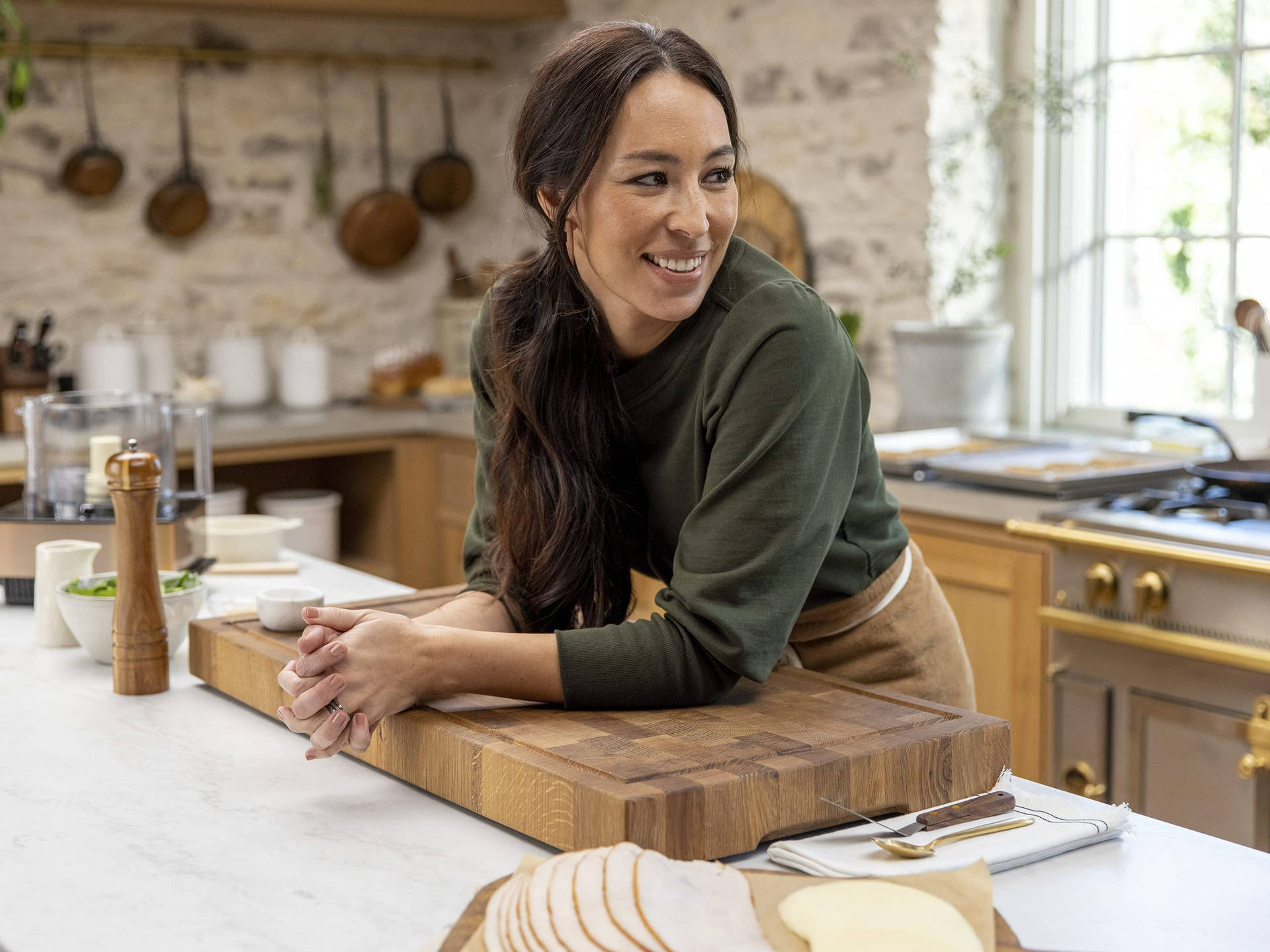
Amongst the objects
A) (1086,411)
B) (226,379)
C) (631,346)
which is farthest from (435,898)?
(226,379)

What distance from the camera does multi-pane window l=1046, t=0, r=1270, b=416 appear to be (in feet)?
10.5

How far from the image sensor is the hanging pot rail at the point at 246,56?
4102 mm

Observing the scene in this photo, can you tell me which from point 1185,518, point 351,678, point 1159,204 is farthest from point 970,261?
point 351,678

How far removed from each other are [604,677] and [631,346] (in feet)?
1.35

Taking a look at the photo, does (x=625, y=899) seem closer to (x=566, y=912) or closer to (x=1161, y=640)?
(x=566, y=912)

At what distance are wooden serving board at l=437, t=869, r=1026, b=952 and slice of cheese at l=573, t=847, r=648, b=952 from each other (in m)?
0.07

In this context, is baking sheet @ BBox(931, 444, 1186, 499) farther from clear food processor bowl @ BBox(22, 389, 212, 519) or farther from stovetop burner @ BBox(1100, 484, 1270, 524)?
clear food processor bowl @ BBox(22, 389, 212, 519)

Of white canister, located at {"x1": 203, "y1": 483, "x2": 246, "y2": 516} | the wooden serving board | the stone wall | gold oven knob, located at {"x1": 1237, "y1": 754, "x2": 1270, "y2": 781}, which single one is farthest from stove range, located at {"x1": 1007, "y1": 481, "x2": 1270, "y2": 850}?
white canister, located at {"x1": 203, "y1": 483, "x2": 246, "y2": 516}

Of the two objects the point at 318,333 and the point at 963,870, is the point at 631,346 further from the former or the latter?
the point at 318,333

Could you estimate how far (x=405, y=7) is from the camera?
427 cm

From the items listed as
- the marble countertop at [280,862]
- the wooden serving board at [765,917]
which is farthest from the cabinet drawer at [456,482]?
the wooden serving board at [765,917]

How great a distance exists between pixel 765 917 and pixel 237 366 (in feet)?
12.1

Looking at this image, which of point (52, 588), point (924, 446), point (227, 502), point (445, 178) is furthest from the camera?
point (445, 178)

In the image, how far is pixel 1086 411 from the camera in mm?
3557
